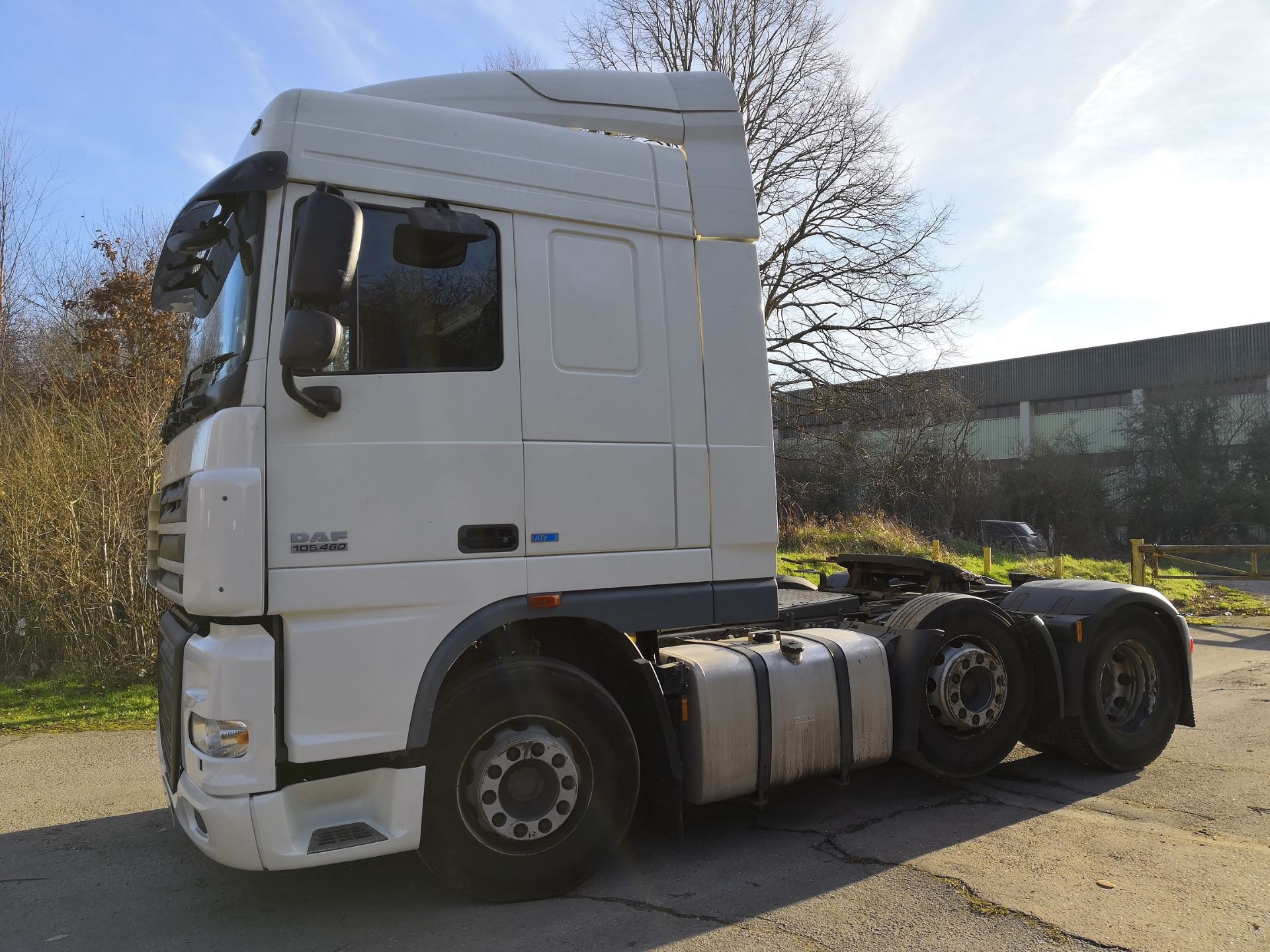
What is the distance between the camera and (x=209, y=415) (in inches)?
143

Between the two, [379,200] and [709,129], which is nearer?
[379,200]

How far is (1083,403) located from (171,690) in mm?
44763

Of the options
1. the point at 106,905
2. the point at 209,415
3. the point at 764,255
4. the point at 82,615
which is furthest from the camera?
the point at 764,255

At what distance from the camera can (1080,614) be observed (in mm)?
5699

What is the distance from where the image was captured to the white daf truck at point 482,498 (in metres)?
3.44

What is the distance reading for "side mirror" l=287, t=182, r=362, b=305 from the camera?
3318 mm

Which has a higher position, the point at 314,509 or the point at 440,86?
the point at 440,86

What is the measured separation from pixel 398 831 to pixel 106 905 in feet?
5.03

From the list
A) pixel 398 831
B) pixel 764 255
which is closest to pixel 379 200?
pixel 398 831

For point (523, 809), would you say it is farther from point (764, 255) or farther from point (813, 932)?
point (764, 255)

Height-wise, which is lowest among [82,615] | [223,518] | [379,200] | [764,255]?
[82,615]

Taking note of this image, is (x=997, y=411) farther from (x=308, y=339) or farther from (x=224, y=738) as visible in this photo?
(x=224, y=738)

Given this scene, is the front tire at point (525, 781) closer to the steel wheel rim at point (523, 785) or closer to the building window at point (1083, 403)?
the steel wheel rim at point (523, 785)

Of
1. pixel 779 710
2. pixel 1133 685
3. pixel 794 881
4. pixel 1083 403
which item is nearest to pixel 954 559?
pixel 1133 685
